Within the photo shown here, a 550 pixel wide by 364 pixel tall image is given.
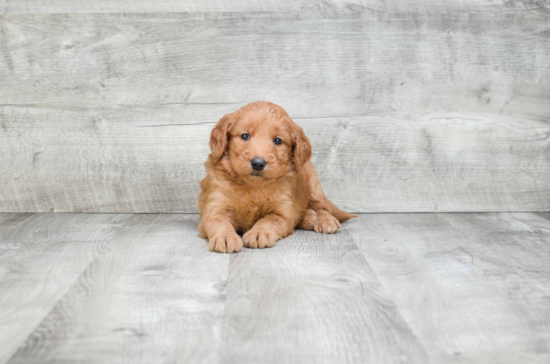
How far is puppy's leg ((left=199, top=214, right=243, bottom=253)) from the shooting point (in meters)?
2.47

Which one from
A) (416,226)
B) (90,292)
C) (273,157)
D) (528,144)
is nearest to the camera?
(90,292)

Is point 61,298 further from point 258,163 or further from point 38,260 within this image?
point 258,163

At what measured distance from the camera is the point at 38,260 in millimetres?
2367

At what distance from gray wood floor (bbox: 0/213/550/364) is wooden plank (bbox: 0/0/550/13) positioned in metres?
1.51

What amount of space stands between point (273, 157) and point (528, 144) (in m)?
2.12

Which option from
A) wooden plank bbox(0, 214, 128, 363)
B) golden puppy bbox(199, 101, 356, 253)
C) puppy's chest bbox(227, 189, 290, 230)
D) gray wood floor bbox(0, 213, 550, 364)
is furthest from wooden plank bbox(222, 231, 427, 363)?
wooden plank bbox(0, 214, 128, 363)

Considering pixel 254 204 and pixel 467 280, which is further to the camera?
pixel 254 204

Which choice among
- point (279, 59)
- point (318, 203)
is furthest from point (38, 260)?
point (279, 59)

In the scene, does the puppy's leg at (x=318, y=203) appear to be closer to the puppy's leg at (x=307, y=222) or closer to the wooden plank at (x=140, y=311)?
the puppy's leg at (x=307, y=222)

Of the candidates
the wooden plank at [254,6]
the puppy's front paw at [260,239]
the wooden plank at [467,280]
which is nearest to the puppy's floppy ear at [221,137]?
the puppy's front paw at [260,239]

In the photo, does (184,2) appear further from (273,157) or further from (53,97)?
(273,157)

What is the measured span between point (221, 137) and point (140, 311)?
1.19 metres

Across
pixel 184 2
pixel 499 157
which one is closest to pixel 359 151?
pixel 499 157

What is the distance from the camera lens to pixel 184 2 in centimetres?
345
